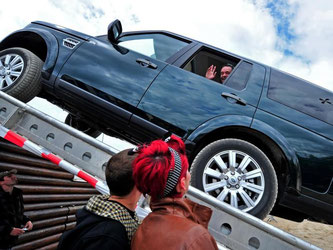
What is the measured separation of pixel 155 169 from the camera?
93 cm

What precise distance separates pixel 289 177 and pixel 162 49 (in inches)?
65.9

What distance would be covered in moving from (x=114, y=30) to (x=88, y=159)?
1436 mm

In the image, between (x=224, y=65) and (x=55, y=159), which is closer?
(x=55, y=159)

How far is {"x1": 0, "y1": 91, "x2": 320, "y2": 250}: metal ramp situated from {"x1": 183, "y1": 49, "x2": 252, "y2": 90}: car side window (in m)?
1.17

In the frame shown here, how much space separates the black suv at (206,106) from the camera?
6.41 ft

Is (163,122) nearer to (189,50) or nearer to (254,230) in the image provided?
(189,50)

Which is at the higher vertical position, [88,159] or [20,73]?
[20,73]

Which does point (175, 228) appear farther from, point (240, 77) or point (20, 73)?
point (20, 73)

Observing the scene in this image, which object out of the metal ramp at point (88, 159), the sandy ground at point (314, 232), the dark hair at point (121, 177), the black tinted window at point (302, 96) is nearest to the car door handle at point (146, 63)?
the metal ramp at point (88, 159)

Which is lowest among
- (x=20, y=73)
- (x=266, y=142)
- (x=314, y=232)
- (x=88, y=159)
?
(x=314, y=232)

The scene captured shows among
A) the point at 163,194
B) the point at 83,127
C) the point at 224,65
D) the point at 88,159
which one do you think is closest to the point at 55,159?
the point at 88,159

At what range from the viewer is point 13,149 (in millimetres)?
4070

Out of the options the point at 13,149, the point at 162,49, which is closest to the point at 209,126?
the point at 162,49

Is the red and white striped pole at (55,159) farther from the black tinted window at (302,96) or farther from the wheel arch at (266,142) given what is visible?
the black tinted window at (302,96)
